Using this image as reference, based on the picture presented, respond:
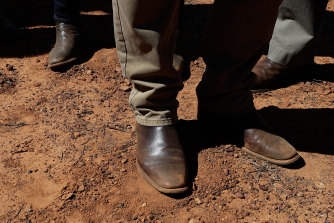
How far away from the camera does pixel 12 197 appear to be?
1.55 meters

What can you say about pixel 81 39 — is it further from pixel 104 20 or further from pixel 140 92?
pixel 140 92

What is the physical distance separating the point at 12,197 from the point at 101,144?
20.0 inches

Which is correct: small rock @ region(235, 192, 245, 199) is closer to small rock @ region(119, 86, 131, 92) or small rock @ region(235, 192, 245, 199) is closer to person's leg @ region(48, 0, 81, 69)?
small rock @ region(119, 86, 131, 92)

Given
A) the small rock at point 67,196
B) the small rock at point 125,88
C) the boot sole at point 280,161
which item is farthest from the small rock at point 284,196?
the small rock at point 125,88

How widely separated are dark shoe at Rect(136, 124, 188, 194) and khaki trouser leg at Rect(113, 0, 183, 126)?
5cm

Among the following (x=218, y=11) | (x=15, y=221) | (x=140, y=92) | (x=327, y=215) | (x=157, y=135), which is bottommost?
(x=15, y=221)

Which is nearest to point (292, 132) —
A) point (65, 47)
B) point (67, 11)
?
point (65, 47)

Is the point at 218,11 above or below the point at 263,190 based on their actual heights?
above

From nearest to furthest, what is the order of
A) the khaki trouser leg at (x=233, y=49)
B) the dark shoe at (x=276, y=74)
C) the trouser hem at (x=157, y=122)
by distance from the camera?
the khaki trouser leg at (x=233, y=49)
the trouser hem at (x=157, y=122)
the dark shoe at (x=276, y=74)

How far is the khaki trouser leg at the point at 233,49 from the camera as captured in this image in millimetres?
1527

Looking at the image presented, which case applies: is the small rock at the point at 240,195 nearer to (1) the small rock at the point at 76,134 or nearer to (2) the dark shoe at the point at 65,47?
(1) the small rock at the point at 76,134

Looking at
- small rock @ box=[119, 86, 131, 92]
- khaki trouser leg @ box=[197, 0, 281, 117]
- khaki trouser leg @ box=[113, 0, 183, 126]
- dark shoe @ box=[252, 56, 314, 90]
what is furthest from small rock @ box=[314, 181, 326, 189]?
small rock @ box=[119, 86, 131, 92]

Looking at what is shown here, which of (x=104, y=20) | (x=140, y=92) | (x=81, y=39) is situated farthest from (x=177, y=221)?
(x=104, y=20)

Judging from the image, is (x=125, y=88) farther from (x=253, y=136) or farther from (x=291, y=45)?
(x=291, y=45)
